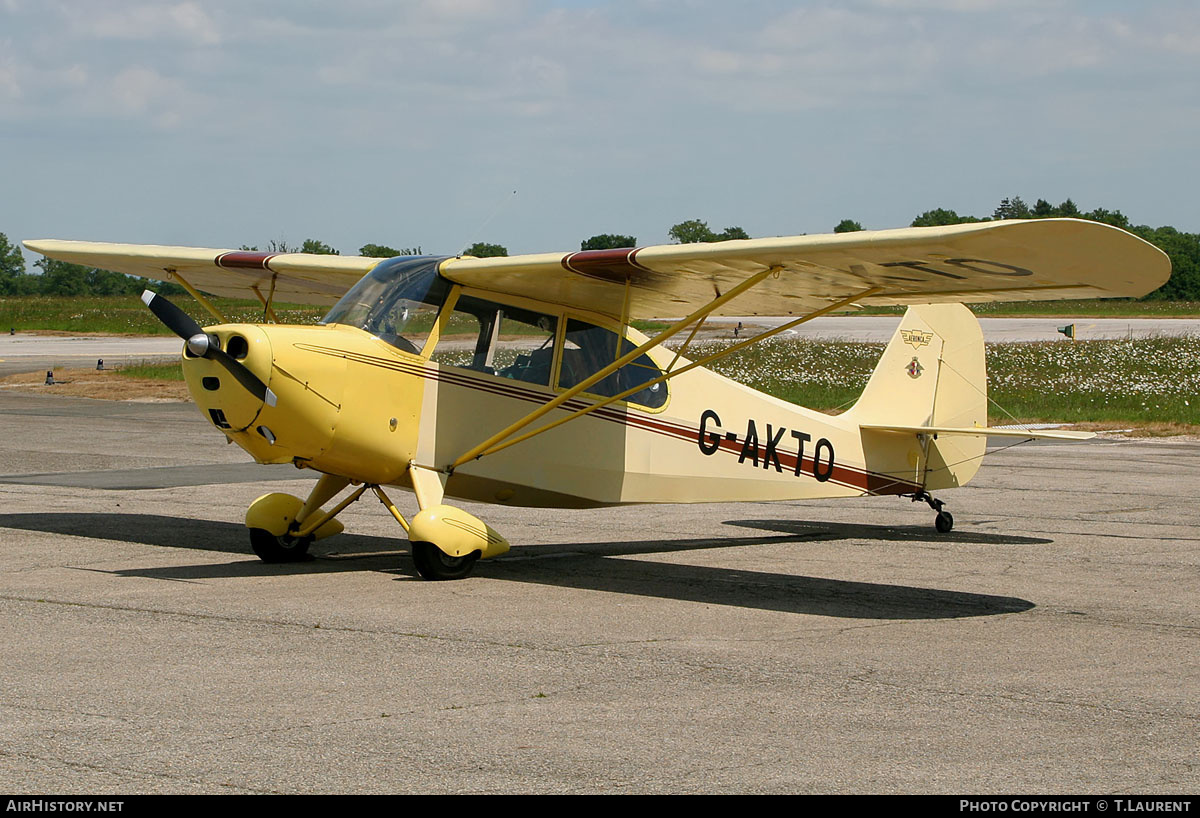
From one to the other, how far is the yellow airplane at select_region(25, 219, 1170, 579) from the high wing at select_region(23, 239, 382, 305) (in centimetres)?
4

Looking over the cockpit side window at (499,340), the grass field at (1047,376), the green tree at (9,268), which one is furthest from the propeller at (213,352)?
the green tree at (9,268)

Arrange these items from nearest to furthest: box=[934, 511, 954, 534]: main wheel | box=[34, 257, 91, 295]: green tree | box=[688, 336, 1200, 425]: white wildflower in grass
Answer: box=[934, 511, 954, 534]: main wheel < box=[688, 336, 1200, 425]: white wildflower in grass < box=[34, 257, 91, 295]: green tree

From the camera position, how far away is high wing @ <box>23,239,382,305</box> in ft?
39.6

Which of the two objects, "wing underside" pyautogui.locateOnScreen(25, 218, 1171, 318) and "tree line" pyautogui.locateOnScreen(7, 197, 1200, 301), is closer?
"wing underside" pyautogui.locateOnScreen(25, 218, 1171, 318)

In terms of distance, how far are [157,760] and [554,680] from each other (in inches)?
83.5

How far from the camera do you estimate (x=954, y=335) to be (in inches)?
538

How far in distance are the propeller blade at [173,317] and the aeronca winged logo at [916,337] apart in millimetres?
7359

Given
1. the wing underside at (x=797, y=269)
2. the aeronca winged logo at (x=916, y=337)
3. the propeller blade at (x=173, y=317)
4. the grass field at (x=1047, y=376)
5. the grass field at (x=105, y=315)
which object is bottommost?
the grass field at (x=105, y=315)

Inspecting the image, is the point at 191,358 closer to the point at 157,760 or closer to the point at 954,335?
the point at 157,760

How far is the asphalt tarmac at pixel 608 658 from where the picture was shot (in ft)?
16.1

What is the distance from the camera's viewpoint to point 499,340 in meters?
10.6

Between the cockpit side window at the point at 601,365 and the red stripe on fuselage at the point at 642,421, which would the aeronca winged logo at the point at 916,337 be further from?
the cockpit side window at the point at 601,365

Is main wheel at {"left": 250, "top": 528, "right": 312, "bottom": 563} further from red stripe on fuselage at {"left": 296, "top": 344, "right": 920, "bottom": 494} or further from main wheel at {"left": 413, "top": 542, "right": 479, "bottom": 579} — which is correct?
red stripe on fuselage at {"left": 296, "top": 344, "right": 920, "bottom": 494}


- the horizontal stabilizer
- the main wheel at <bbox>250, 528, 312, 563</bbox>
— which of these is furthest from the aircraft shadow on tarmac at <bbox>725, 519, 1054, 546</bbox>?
the main wheel at <bbox>250, 528, 312, 563</bbox>
